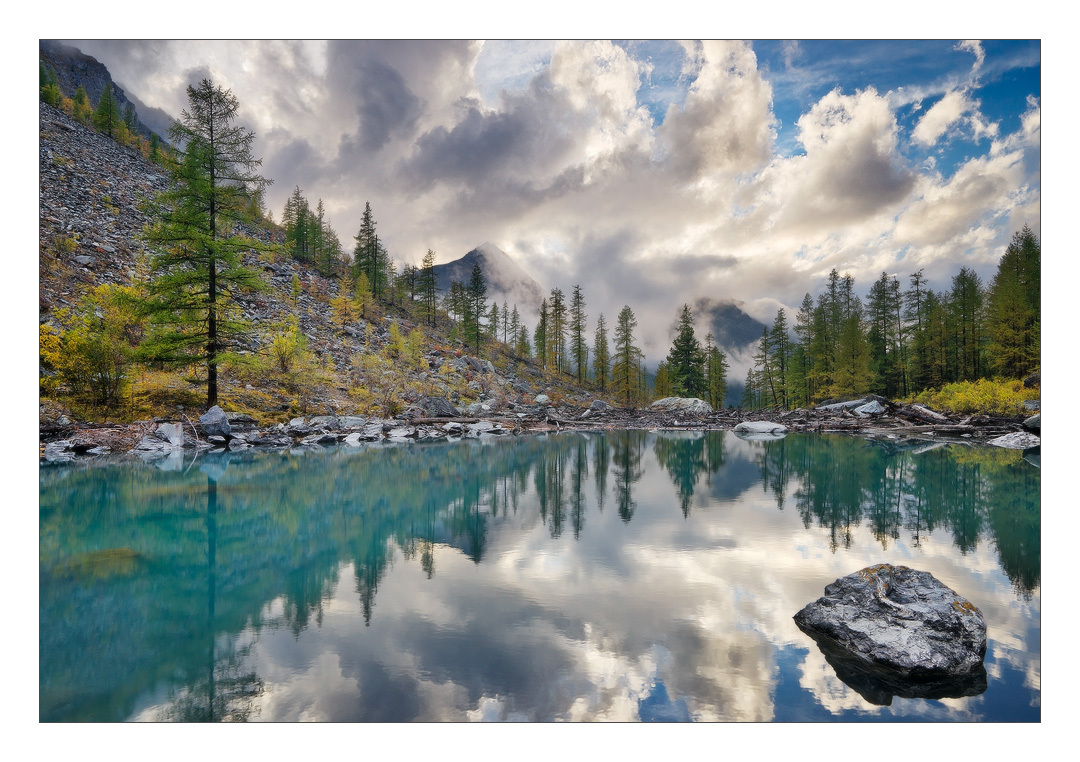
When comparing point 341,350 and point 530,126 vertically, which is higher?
point 530,126

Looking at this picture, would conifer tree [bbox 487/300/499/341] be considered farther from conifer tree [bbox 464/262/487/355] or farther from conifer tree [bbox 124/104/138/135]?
conifer tree [bbox 124/104/138/135]

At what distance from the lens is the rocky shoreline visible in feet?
56.3

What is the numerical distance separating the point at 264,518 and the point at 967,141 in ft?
56.0

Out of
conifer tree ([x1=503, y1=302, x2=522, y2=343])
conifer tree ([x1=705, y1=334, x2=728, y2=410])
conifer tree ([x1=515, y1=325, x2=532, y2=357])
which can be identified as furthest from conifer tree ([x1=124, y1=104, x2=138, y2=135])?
conifer tree ([x1=705, y1=334, x2=728, y2=410])

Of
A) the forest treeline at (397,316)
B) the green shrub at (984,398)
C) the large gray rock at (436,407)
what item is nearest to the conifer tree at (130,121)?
the forest treeline at (397,316)

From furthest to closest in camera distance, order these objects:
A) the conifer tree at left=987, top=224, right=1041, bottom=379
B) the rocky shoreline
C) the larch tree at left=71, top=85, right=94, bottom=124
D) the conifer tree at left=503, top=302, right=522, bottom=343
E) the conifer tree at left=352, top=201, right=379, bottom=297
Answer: the conifer tree at left=503, top=302, right=522, bottom=343, the conifer tree at left=352, top=201, right=379, bottom=297, the larch tree at left=71, top=85, right=94, bottom=124, the rocky shoreline, the conifer tree at left=987, top=224, right=1041, bottom=379

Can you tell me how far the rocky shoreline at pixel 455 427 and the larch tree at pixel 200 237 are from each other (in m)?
2.86

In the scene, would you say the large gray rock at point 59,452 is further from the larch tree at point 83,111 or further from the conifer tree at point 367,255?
the larch tree at point 83,111

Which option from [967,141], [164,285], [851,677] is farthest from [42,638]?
[164,285]

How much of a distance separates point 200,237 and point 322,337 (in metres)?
21.2

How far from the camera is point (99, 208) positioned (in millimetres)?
36594

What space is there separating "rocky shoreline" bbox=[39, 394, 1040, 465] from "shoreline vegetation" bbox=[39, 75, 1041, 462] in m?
0.15

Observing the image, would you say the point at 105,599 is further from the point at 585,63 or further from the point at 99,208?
the point at 99,208

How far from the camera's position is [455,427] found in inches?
1180
